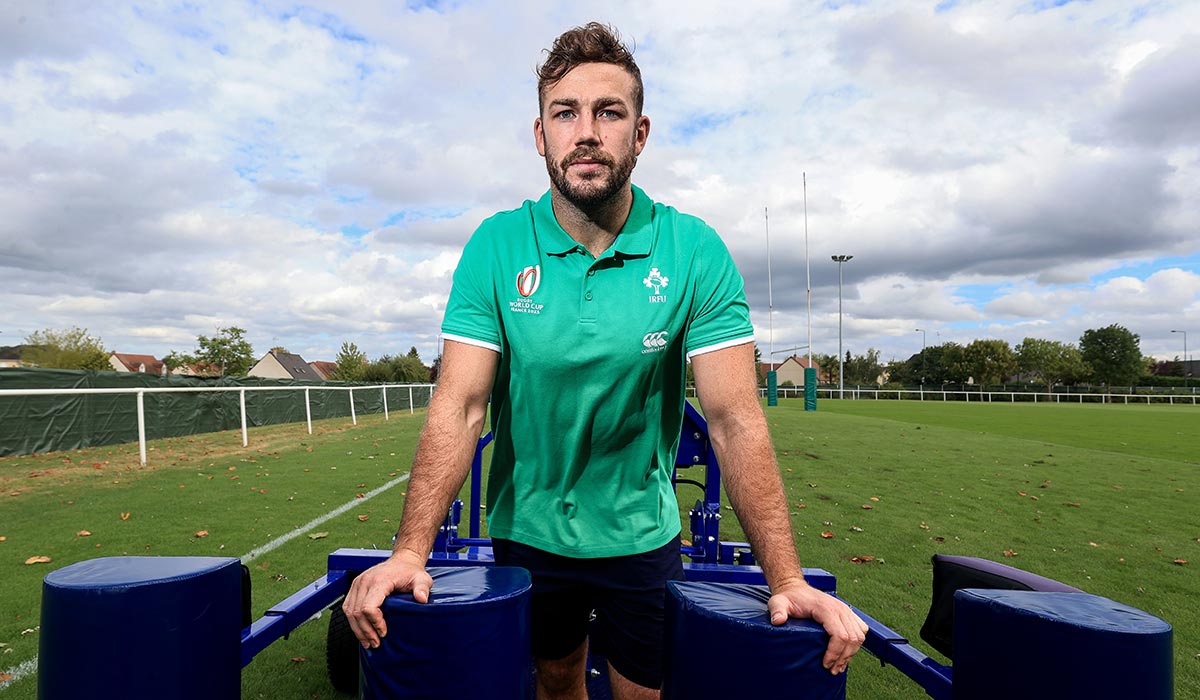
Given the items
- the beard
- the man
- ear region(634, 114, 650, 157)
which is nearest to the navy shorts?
the man

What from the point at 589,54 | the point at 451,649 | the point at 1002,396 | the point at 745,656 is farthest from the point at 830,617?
the point at 1002,396

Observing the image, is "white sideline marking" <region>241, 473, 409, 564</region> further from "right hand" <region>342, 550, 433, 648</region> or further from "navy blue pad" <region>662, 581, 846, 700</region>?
"navy blue pad" <region>662, 581, 846, 700</region>

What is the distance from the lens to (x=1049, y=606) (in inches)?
43.1

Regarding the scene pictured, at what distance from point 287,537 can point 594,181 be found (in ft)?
17.5

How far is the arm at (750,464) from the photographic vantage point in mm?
1401

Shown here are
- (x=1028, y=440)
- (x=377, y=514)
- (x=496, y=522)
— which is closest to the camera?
(x=496, y=522)

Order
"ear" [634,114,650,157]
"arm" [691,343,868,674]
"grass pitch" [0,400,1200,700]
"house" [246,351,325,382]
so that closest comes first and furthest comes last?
"arm" [691,343,868,674] < "ear" [634,114,650,157] < "grass pitch" [0,400,1200,700] < "house" [246,351,325,382]

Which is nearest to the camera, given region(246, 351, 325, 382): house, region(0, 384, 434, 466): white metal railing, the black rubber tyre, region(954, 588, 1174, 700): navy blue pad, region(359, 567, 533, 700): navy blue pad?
region(954, 588, 1174, 700): navy blue pad

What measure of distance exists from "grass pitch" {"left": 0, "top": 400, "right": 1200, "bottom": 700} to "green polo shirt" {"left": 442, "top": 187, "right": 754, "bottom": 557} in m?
2.04

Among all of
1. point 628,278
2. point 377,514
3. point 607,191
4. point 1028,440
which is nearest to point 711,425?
point 628,278

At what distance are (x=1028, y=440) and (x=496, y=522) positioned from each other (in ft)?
55.9

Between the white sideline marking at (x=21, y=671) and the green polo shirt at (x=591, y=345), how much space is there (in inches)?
111

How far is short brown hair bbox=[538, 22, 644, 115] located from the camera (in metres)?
1.73

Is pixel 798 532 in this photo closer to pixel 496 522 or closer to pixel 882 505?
pixel 882 505
